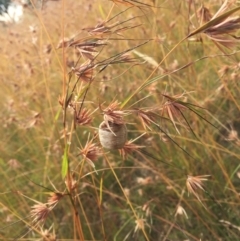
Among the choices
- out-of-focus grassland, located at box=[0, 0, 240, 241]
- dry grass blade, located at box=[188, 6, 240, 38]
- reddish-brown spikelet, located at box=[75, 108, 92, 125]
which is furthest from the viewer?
out-of-focus grassland, located at box=[0, 0, 240, 241]

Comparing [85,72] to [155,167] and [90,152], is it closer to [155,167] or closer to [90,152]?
[90,152]

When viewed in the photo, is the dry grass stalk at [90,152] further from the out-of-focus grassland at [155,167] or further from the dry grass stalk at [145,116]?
the out-of-focus grassland at [155,167]

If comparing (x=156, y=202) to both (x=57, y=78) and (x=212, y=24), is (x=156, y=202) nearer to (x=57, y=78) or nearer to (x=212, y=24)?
(x=212, y=24)

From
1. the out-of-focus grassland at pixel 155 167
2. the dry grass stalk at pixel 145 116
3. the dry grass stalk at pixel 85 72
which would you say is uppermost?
the dry grass stalk at pixel 85 72

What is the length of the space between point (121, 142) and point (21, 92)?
1.37 metres

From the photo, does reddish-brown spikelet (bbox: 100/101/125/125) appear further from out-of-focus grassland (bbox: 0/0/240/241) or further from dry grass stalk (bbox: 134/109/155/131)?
out-of-focus grassland (bbox: 0/0/240/241)

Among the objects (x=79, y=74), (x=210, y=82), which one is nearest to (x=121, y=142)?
(x=79, y=74)

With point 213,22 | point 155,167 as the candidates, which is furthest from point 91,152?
point 155,167

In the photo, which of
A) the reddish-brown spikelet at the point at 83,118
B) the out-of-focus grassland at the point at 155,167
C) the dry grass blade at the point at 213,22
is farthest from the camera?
the out-of-focus grassland at the point at 155,167

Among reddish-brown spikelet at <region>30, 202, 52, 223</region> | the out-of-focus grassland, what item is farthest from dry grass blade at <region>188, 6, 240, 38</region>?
the out-of-focus grassland

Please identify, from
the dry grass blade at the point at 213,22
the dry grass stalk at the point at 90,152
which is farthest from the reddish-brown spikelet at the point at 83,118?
the dry grass blade at the point at 213,22

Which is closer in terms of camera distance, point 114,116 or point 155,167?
point 114,116

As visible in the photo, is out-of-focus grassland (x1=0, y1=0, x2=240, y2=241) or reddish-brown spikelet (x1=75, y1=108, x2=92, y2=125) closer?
reddish-brown spikelet (x1=75, y1=108, x2=92, y2=125)

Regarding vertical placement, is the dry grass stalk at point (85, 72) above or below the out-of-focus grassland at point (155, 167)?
above
